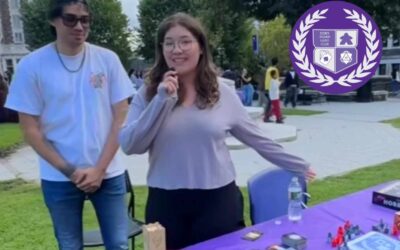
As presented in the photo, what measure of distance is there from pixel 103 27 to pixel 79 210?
27.1 m

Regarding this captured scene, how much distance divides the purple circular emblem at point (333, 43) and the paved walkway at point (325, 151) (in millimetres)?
1384

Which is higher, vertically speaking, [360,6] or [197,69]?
[360,6]

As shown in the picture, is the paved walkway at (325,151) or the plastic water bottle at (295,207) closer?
the plastic water bottle at (295,207)

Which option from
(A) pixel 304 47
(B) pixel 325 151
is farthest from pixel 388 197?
(A) pixel 304 47

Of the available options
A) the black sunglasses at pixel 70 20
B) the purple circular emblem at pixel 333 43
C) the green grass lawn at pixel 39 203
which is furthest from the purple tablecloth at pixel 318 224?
the purple circular emblem at pixel 333 43

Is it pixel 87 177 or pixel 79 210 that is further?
pixel 79 210

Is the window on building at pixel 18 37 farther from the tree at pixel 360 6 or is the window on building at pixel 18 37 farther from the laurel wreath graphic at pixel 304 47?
the laurel wreath graphic at pixel 304 47

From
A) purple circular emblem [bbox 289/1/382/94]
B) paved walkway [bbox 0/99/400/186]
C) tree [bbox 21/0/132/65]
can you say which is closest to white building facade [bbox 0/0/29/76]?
tree [bbox 21/0/132/65]

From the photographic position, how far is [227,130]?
2.01 m

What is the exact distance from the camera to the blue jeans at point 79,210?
204 centimetres

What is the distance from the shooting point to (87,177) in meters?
1.99

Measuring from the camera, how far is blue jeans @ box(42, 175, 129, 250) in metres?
2.04

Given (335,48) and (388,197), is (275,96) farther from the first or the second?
(388,197)

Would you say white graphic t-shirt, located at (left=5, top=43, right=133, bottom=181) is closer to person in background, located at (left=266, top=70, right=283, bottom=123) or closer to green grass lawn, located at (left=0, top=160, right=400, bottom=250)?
green grass lawn, located at (left=0, top=160, right=400, bottom=250)
